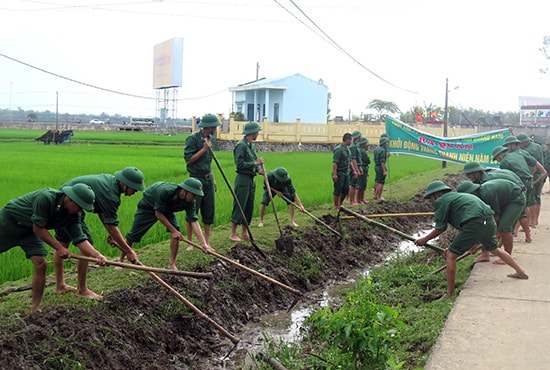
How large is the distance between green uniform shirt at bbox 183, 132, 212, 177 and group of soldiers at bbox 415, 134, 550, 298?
2929mm

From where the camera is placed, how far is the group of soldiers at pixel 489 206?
23.0 feet

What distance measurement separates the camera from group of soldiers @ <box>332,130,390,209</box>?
39.9ft

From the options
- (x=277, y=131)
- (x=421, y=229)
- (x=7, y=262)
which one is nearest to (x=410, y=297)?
(x=7, y=262)

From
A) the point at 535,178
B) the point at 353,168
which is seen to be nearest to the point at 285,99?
the point at 353,168

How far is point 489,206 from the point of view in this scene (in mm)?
7766

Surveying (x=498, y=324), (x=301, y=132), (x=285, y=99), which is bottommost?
(x=498, y=324)

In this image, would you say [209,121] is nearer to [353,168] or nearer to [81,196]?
[81,196]

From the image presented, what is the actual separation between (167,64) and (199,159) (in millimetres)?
53067

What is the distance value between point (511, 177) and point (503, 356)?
4559 mm

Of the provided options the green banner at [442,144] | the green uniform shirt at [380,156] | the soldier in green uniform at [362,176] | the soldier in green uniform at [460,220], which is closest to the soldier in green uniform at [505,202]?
the soldier in green uniform at [460,220]

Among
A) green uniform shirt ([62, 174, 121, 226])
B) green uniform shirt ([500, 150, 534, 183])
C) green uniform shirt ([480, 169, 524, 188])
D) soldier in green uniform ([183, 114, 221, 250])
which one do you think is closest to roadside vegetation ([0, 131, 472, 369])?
soldier in green uniform ([183, 114, 221, 250])

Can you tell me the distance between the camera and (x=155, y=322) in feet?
20.3

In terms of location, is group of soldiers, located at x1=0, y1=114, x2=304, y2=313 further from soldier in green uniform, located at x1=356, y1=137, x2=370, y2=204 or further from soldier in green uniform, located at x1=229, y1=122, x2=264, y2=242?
soldier in green uniform, located at x1=356, y1=137, x2=370, y2=204

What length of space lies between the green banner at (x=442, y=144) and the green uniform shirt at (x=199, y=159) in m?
8.76
